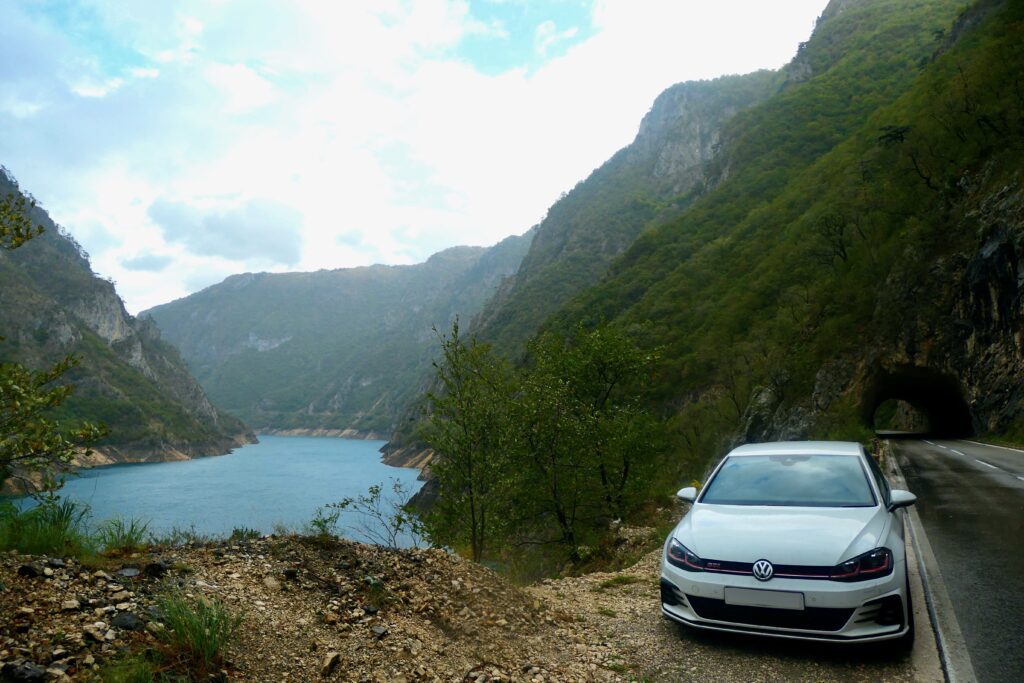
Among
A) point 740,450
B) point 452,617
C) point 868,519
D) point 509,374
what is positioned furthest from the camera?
point 509,374

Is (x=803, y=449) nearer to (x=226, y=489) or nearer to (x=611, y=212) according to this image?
(x=226, y=489)

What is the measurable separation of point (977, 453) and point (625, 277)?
6503 centimetres

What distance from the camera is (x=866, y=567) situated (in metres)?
4.49

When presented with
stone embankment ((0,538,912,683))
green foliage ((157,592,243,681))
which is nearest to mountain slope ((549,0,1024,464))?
stone embankment ((0,538,912,683))

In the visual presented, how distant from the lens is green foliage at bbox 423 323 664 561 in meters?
11.8

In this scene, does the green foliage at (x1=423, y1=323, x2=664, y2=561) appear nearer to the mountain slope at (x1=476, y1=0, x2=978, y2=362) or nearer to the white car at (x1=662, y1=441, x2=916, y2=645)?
the white car at (x1=662, y1=441, x2=916, y2=645)

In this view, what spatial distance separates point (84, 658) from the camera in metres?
3.54

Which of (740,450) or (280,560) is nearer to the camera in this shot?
(280,560)

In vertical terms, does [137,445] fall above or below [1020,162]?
below

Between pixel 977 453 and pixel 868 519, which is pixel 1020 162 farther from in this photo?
pixel 868 519

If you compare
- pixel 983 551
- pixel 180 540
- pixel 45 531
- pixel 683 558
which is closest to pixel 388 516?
pixel 180 540

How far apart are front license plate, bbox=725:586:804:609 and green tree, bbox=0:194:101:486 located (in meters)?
5.47

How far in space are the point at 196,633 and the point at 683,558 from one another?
3.84 meters

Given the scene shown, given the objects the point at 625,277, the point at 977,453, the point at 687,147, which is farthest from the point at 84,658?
the point at 687,147
